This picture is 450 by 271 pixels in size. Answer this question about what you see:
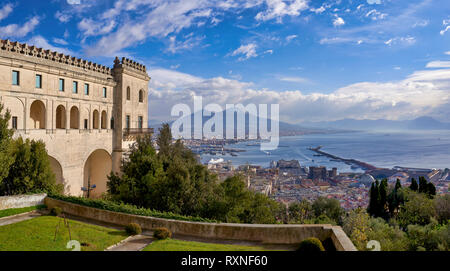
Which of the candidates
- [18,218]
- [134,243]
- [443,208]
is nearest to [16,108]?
[18,218]

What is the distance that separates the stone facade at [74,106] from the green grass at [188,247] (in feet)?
47.1

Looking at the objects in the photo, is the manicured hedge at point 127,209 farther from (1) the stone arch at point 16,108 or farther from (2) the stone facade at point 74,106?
(2) the stone facade at point 74,106

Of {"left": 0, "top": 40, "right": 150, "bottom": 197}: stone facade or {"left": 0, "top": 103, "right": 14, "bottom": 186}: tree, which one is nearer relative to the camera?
{"left": 0, "top": 103, "right": 14, "bottom": 186}: tree

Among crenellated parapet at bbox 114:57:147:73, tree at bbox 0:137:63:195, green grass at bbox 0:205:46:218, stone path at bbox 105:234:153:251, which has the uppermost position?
crenellated parapet at bbox 114:57:147:73

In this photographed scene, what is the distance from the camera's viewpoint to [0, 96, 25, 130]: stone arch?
659 inches

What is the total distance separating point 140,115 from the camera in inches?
1104

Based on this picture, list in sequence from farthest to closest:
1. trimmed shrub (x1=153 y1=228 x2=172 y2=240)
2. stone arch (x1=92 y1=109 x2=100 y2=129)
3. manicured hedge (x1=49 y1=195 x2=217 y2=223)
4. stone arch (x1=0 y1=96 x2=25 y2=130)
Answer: stone arch (x1=92 y1=109 x2=100 y2=129) < stone arch (x1=0 y1=96 x2=25 y2=130) < manicured hedge (x1=49 y1=195 x2=217 y2=223) < trimmed shrub (x1=153 y1=228 x2=172 y2=240)

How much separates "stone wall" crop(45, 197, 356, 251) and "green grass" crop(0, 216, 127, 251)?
2.63 feet

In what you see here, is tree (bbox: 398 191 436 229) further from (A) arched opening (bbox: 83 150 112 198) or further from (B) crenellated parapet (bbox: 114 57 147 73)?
(B) crenellated parapet (bbox: 114 57 147 73)

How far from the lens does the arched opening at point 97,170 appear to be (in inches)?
1005

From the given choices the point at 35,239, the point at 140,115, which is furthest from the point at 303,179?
the point at 35,239

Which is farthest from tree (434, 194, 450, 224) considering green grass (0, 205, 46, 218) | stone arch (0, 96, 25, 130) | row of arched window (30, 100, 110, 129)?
stone arch (0, 96, 25, 130)

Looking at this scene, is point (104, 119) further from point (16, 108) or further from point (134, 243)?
point (134, 243)
